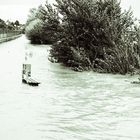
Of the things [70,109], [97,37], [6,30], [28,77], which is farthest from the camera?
[6,30]

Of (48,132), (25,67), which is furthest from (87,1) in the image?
(48,132)

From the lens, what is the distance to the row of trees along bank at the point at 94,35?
16578mm

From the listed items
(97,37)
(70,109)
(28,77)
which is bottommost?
(70,109)

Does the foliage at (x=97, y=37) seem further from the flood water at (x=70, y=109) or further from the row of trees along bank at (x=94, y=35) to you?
the flood water at (x=70, y=109)

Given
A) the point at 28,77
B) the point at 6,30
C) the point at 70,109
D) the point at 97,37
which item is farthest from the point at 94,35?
the point at 6,30

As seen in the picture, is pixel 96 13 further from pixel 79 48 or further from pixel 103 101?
pixel 103 101

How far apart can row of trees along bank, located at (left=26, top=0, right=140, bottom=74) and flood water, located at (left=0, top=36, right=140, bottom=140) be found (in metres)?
1.87

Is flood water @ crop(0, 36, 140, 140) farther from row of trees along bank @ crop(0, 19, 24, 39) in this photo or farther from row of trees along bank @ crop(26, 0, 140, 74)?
row of trees along bank @ crop(0, 19, 24, 39)

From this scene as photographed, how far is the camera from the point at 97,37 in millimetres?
18484

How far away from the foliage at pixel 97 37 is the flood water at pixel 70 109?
1840 mm

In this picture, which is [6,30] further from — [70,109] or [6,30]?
[70,109]

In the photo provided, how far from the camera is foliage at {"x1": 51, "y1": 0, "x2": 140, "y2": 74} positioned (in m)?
16.6

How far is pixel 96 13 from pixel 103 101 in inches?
336

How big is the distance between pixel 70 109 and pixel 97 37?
31.1 ft
